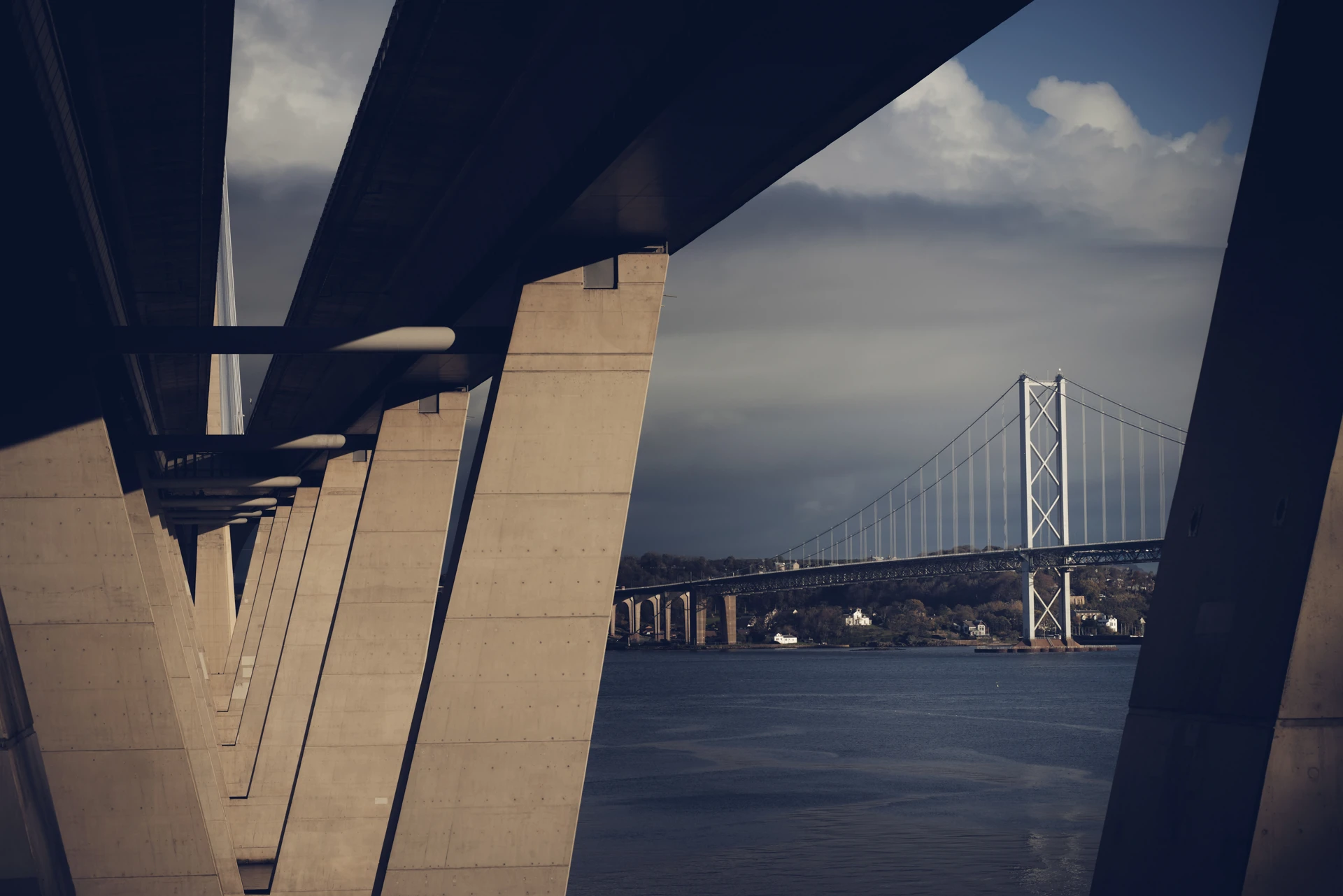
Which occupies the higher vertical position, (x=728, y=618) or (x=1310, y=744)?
(x=1310, y=744)

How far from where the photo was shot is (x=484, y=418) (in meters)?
12.2

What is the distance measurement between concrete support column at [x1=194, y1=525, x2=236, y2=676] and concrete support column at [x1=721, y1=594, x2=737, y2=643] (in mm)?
87092

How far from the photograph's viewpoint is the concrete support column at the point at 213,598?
163 ft

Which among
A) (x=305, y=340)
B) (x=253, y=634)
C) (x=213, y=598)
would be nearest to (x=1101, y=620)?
(x=213, y=598)

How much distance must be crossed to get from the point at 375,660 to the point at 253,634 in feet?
74.5

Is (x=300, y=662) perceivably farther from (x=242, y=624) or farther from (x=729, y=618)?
(x=729, y=618)

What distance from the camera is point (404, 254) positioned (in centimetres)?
→ 1293

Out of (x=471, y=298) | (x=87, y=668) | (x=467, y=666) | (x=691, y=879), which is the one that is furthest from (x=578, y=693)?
(x=691, y=879)

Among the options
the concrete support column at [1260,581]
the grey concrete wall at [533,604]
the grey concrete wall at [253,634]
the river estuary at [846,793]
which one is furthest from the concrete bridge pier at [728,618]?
the concrete support column at [1260,581]

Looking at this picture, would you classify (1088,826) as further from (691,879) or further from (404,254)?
(404,254)

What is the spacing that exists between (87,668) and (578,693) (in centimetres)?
562

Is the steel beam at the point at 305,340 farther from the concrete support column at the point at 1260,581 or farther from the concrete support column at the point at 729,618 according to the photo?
the concrete support column at the point at 729,618

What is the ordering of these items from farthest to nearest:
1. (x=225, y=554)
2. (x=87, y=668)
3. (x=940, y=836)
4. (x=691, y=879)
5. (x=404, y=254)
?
1. (x=225, y=554)
2. (x=940, y=836)
3. (x=691, y=879)
4. (x=87, y=668)
5. (x=404, y=254)

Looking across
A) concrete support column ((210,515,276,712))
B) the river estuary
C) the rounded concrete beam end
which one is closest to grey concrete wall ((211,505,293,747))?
concrete support column ((210,515,276,712))
